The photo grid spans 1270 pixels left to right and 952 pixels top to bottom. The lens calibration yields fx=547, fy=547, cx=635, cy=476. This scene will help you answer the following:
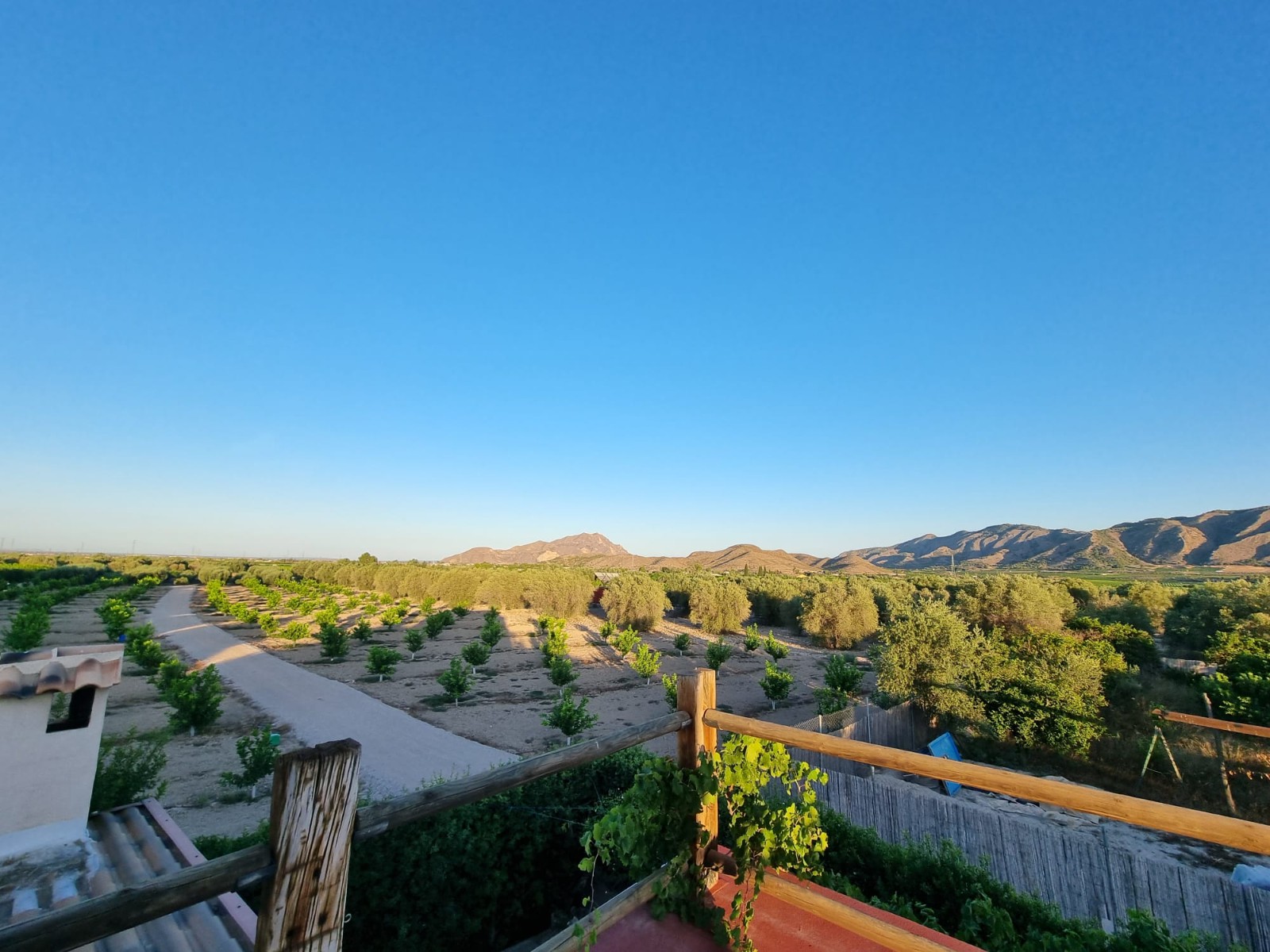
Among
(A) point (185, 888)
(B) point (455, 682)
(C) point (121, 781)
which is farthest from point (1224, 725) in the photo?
(B) point (455, 682)

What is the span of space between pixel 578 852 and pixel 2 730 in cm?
489

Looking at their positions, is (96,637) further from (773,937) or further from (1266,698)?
(1266,698)

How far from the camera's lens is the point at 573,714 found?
10.9 m

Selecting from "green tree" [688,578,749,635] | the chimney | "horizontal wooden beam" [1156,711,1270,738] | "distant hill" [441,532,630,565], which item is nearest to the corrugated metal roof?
the chimney

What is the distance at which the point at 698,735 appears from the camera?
96.0 inches

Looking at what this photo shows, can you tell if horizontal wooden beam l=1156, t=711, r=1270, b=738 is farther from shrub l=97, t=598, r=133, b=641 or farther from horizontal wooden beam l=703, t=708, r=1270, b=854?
shrub l=97, t=598, r=133, b=641

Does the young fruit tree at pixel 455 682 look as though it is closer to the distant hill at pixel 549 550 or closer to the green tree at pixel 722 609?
the green tree at pixel 722 609

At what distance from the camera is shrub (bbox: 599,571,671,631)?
26.4 meters

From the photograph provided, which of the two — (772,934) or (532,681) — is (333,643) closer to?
(532,681)

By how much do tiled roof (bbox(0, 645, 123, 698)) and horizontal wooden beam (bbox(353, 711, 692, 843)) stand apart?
4504 mm

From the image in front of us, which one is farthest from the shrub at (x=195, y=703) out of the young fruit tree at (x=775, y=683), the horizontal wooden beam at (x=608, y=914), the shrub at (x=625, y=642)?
the horizontal wooden beam at (x=608, y=914)

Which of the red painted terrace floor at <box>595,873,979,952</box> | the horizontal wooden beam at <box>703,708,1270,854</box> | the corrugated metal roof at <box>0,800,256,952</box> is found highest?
the horizontal wooden beam at <box>703,708,1270,854</box>

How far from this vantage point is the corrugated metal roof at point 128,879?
3373 millimetres

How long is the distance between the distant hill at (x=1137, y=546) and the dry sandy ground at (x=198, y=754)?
8462 centimetres
